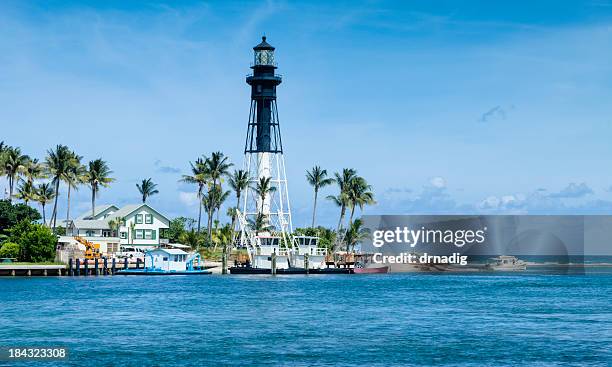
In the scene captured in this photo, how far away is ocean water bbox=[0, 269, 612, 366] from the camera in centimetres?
4391

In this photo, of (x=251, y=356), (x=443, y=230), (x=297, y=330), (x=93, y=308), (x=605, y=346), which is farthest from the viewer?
(x=443, y=230)

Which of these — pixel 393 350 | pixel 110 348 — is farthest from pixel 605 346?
pixel 110 348

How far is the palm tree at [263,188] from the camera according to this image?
440 feet

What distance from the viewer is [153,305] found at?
7219 cm

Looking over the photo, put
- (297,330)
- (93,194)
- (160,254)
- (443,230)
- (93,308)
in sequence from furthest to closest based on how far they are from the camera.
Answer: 1. (93,194)
2. (443,230)
3. (160,254)
4. (93,308)
5. (297,330)

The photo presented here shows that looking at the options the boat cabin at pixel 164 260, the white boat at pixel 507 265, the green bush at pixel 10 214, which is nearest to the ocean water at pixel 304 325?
the boat cabin at pixel 164 260

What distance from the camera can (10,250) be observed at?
112m

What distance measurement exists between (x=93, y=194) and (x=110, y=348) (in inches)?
4351

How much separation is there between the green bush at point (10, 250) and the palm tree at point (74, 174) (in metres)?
27.5

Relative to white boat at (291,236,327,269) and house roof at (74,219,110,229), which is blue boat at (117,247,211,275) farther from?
house roof at (74,219,110,229)

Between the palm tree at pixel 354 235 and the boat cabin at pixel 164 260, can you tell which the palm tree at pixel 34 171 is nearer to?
the boat cabin at pixel 164 260

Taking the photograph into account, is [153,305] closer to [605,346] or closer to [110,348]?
[110,348]

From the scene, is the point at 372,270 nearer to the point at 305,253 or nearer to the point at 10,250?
the point at 305,253

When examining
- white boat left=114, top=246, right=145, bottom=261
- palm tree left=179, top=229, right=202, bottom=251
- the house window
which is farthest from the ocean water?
the house window
